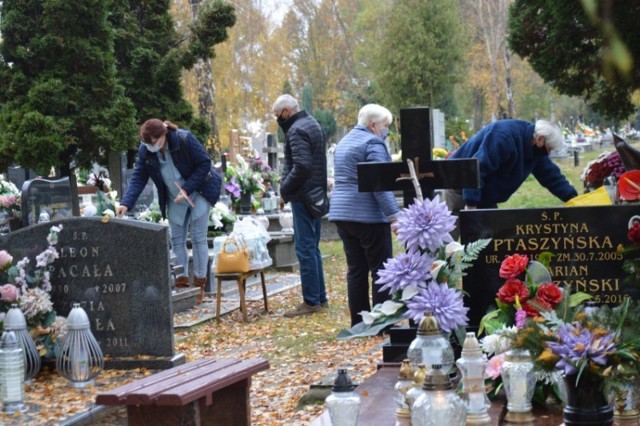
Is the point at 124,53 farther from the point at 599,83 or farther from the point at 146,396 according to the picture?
the point at 146,396

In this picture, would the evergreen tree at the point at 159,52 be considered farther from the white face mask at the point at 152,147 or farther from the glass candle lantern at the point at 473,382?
the glass candle lantern at the point at 473,382

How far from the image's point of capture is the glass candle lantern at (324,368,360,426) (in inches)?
173

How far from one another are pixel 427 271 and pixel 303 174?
16.8 feet

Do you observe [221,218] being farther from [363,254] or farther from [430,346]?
[430,346]

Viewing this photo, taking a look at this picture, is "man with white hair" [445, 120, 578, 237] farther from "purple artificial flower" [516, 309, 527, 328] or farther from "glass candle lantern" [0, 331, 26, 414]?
"glass candle lantern" [0, 331, 26, 414]

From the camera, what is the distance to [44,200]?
1401 centimetres

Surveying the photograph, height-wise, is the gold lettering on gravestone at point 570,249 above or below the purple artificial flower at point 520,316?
above

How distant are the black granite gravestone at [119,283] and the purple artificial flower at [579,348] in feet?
13.9

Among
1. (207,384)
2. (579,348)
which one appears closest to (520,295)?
(579,348)

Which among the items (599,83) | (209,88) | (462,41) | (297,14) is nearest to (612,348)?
(599,83)

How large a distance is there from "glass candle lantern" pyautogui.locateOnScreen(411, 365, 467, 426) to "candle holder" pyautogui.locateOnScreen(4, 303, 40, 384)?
4300 millimetres

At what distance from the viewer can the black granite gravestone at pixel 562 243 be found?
6.39 m

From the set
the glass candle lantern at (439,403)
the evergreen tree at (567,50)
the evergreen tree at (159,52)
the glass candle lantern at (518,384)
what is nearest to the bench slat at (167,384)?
the glass candle lantern at (518,384)

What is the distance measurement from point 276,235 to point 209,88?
37.2 feet
